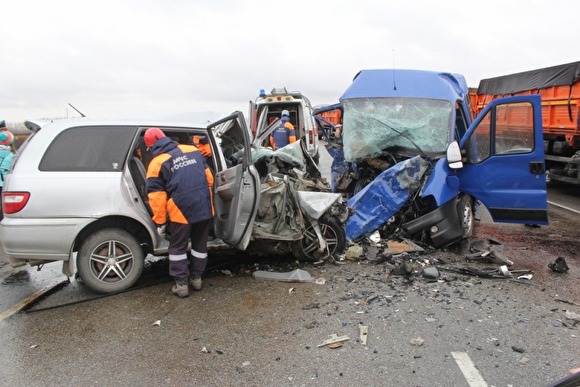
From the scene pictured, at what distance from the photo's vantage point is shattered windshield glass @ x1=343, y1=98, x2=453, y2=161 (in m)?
6.70

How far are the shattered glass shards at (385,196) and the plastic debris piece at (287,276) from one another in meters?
1.29

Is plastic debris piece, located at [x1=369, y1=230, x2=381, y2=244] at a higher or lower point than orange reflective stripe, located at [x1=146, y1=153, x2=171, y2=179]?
lower

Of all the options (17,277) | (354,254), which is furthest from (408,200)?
(17,277)

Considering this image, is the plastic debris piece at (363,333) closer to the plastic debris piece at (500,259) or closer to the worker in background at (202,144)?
the plastic debris piece at (500,259)

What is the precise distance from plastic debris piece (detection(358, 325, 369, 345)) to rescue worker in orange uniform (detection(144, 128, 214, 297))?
1756 millimetres

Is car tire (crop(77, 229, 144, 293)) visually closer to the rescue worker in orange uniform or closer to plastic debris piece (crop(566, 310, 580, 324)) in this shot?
the rescue worker in orange uniform

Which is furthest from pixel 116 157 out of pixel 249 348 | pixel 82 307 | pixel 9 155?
pixel 9 155

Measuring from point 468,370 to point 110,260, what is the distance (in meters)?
3.30

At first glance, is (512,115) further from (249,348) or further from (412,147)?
(249,348)

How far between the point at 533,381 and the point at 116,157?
396cm

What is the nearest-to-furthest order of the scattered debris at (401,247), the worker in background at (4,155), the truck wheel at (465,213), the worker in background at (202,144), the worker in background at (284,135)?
the worker in background at (202,144)
the scattered debris at (401,247)
the truck wheel at (465,213)
the worker in background at (4,155)
the worker in background at (284,135)

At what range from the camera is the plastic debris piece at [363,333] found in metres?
3.41

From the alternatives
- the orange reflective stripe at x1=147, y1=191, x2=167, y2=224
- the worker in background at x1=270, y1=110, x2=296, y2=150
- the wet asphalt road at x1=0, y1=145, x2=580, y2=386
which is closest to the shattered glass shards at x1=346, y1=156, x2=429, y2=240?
the wet asphalt road at x1=0, y1=145, x2=580, y2=386

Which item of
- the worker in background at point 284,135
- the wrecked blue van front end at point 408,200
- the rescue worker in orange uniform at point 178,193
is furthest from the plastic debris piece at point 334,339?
the worker in background at point 284,135
